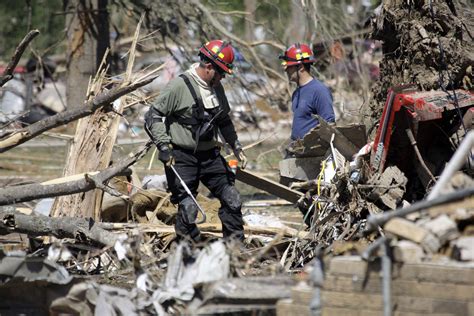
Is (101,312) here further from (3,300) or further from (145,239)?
(145,239)

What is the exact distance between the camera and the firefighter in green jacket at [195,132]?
7312mm

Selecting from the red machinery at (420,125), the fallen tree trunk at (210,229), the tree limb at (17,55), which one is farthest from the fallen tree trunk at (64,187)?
the red machinery at (420,125)

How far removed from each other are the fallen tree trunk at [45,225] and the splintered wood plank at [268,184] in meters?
1.95

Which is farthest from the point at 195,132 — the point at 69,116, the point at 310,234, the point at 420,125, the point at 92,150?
the point at 420,125

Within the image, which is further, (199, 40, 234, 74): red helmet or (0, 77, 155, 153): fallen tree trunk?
(199, 40, 234, 74): red helmet

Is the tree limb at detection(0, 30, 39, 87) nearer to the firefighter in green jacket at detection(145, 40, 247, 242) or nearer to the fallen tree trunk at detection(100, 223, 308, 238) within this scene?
the firefighter in green jacket at detection(145, 40, 247, 242)

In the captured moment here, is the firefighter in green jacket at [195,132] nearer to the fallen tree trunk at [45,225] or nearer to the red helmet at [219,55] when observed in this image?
the red helmet at [219,55]

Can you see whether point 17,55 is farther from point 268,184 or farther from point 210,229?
point 268,184

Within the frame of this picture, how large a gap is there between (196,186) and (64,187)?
1282 mm

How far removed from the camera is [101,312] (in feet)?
16.6

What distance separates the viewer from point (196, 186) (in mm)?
7633

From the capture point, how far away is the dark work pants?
7.39 m

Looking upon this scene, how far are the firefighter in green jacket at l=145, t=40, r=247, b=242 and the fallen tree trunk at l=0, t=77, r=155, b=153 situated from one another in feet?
1.66

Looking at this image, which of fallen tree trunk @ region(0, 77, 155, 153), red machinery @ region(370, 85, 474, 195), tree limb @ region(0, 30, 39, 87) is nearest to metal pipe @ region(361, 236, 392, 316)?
red machinery @ region(370, 85, 474, 195)
